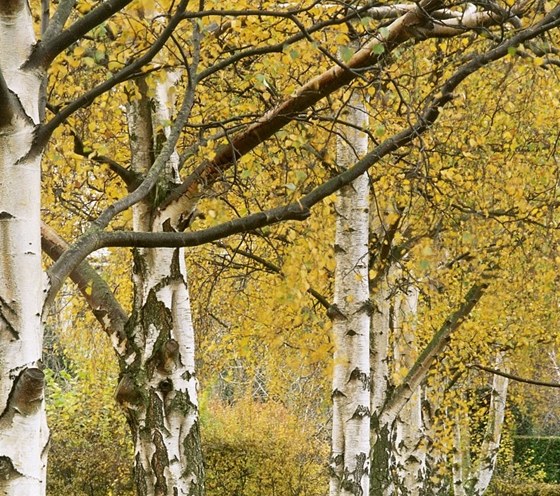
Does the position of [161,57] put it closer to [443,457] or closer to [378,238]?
[378,238]

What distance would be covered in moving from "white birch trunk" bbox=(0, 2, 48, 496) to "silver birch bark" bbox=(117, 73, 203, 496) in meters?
2.39

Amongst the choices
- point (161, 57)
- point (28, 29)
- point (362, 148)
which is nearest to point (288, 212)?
point (28, 29)

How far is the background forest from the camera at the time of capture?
11.2 feet

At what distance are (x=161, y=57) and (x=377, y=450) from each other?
184 inches

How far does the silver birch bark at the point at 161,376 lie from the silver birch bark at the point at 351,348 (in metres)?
1.58

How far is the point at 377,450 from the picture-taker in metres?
8.80

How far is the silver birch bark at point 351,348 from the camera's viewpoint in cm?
709

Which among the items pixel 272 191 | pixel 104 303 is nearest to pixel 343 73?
pixel 104 303

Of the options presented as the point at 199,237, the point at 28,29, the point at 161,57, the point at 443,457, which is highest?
the point at 161,57

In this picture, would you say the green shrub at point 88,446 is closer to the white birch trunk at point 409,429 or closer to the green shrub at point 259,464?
the green shrub at point 259,464

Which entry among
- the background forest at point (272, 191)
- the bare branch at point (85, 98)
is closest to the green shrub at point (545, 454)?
the background forest at point (272, 191)

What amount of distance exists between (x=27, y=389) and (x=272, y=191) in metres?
5.03

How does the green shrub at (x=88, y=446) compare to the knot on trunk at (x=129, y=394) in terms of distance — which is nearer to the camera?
the knot on trunk at (x=129, y=394)

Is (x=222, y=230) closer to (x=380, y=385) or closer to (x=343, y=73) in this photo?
(x=343, y=73)
